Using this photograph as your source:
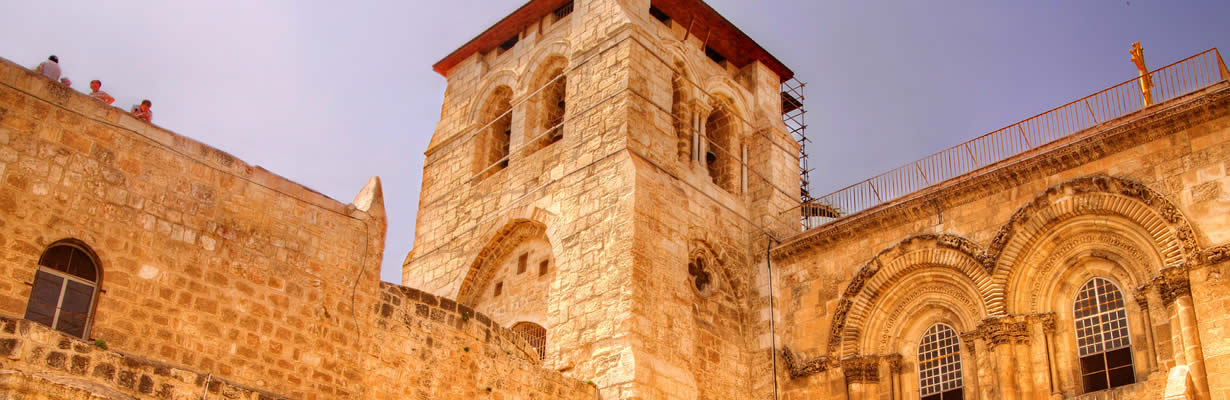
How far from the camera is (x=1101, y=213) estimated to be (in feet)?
48.3

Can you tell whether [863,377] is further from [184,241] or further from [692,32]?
[184,241]

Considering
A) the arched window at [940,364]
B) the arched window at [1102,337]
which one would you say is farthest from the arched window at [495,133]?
the arched window at [1102,337]

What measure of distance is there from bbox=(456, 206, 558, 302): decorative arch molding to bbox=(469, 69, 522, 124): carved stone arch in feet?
9.96

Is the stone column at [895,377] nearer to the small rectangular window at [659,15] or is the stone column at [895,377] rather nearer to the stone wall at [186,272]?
the stone wall at [186,272]

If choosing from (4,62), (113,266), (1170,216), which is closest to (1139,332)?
(1170,216)

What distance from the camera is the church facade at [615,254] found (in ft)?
33.1

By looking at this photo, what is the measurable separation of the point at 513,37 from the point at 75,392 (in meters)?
14.6

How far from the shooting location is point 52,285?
977cm

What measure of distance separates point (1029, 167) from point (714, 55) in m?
7.83

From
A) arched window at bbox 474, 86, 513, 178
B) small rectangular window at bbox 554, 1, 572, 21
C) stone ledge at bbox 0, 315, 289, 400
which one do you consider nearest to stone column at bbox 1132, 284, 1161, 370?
stone ledge at bbox 0, 315, 289, 400

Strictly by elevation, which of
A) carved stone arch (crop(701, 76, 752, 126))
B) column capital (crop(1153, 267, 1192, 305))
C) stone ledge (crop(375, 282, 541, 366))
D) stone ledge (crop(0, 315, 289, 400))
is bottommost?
stone ledge (crop(0, 315, 289, 400))

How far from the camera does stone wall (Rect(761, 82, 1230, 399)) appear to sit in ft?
44.3

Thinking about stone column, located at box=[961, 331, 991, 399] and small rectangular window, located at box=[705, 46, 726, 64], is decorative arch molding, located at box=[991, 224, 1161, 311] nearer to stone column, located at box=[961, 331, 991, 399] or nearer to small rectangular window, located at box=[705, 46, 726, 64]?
stone column, located at box=[961, 331, 991, 399]

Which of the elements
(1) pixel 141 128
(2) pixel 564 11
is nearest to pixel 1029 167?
(2) pixel 564 11
